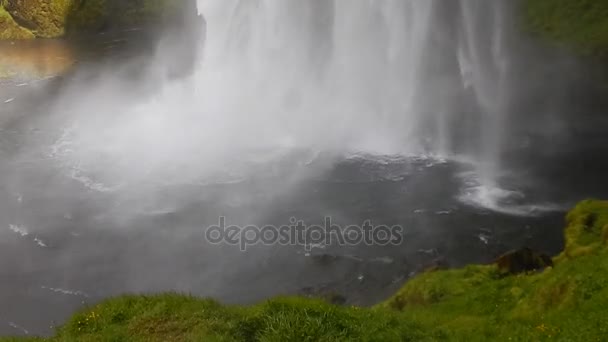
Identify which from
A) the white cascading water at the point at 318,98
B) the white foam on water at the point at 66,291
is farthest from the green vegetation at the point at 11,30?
the white foam on water at the point at 66,291

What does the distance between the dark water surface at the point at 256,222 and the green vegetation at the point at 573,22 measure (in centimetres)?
2144

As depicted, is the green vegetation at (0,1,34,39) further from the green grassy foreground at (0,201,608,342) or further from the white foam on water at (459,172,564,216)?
the green grassy foreground at (0,201,608,342)

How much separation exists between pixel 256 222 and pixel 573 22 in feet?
149

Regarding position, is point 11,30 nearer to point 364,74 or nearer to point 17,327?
point 364,74

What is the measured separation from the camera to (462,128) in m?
42.6

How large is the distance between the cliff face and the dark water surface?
135 feet

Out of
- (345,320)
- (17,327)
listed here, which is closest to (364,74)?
(17,327)

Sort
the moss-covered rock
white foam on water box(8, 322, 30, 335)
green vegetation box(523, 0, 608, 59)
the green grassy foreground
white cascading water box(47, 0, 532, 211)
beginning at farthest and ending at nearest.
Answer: the moss-covered rock < green vegetation box(523, 0, 608, 59) < white cascading water box(47, 0, 532, 211) < white foam on water box(8, 322, 30, 335) < the green grassy foreground

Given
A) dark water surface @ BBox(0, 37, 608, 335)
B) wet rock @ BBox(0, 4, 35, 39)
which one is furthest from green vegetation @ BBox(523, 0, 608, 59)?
wet rock @ BBox(0, 4, 35, 39)

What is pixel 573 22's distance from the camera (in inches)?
2362

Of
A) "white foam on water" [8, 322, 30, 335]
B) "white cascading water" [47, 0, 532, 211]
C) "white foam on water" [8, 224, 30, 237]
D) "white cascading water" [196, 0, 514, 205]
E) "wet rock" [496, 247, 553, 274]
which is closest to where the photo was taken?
"wet rock" [496, 247, 553, 274]

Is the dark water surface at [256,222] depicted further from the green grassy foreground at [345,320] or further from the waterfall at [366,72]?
the green grassy foreground at [345,320]

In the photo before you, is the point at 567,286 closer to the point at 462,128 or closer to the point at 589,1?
the point at 462,128

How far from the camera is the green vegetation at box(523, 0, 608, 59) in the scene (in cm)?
5612
